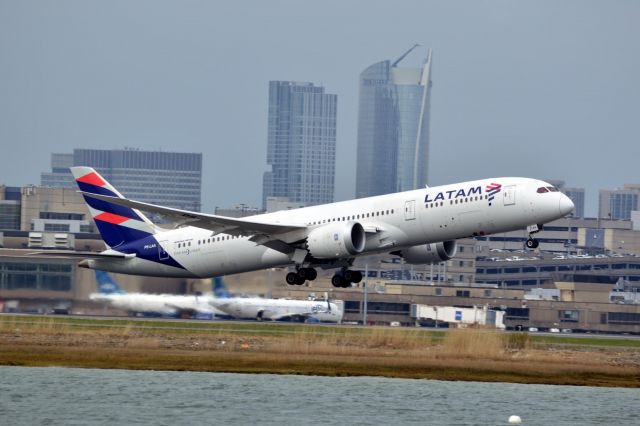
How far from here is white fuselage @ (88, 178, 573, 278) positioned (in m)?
68.4

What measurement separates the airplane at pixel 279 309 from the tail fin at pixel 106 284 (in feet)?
18.1

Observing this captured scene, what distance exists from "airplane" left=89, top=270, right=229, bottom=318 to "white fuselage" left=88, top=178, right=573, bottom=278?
3148 millimetres

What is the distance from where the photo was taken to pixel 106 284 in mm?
79875

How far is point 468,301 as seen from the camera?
447 feet

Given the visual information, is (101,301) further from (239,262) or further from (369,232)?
(369,232)

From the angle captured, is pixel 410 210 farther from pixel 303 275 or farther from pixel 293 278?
pixel 293 278

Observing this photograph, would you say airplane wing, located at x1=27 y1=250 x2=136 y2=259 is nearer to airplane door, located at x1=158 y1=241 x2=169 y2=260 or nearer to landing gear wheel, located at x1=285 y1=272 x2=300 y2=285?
airplane door, located at x1=158 y1=241 x2=169 y2=260

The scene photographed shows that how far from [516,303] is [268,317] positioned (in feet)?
154

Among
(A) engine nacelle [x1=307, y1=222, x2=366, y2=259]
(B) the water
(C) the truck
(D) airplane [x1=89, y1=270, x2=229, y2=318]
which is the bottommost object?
(B) the water

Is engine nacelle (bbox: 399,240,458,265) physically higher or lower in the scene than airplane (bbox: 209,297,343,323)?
higher

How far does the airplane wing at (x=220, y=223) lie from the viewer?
7031 cm

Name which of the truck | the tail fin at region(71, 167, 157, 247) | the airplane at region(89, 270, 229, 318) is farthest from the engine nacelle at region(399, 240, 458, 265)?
the truck

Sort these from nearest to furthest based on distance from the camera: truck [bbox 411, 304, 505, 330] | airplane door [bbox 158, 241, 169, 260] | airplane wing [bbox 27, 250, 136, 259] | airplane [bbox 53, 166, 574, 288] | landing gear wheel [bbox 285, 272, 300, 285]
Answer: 1. airplane [bbox 53, 166, 574, 288]
2. landing gear wheel [bbox 285, 272, 300, 285]
3. airplane wing [bbox 27, 250, 136, 259]
4. airplane door [bbox 158, 241, 169, 260]
5. truck [bbox 411, 304, 505, 330]

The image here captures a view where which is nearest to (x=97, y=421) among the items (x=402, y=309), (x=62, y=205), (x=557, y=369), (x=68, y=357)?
(x=68, y=357)
